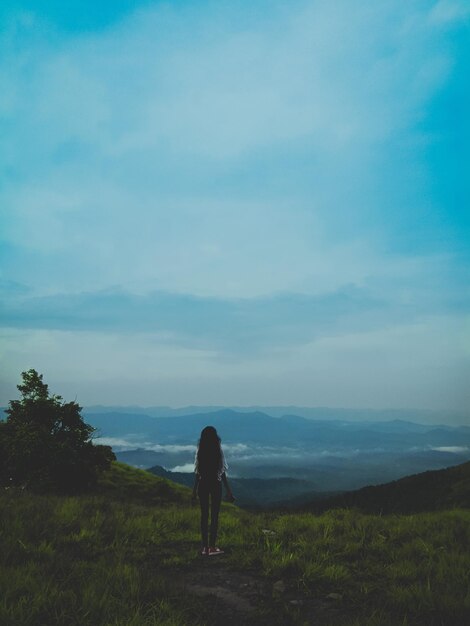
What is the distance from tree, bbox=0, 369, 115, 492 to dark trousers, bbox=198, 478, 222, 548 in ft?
87.4

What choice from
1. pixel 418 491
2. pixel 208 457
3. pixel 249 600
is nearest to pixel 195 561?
A: pixel 208 457

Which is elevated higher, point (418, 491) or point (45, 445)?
point (45, 445)

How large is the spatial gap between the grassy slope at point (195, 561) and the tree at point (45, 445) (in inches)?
883

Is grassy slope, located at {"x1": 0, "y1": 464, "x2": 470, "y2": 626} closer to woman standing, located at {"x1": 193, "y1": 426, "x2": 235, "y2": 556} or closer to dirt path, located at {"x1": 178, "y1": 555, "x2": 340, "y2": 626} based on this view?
dirt path, located at {"x1": 178, "y1": 555, "x2": 340, "y2": 626}

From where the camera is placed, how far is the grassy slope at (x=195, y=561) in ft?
17.7

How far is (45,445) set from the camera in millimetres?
32281

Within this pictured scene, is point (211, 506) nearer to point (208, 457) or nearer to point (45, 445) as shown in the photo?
point (208, 457)

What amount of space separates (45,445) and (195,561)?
92.1ft

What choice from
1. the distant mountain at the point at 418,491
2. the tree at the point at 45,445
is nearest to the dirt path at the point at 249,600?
the tree at the point at 45,445

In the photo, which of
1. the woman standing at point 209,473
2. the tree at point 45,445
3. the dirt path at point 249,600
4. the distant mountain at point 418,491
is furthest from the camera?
the distant mountain at point 418,491

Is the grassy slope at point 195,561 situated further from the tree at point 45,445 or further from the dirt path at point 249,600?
the tree at point 45,445

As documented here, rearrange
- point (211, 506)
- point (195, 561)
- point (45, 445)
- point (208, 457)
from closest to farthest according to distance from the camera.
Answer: point (195, 561) < point (211, 506) < point (208, 457) < point (45, 445)

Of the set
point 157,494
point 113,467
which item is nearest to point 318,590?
point 157,494

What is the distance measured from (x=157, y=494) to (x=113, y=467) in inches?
581
